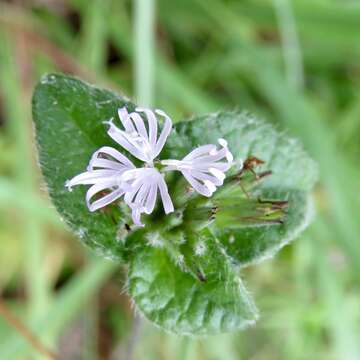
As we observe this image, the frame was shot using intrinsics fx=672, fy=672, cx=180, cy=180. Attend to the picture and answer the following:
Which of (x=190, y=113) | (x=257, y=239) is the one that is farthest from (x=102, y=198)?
(x=190, y=113)

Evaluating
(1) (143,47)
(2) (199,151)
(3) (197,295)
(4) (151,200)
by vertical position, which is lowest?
(3) (197,295)

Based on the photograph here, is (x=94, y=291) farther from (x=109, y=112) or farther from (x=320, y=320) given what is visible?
(x=109, y=112)

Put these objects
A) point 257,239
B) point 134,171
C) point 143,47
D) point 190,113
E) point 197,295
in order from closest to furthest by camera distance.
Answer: point 134,171 → point 197,295 → point 257,239 → point 143,47 → point 190,113

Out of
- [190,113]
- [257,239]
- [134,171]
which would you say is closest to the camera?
[134,171]

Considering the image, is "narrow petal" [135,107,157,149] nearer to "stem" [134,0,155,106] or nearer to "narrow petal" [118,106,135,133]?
"narrow petal" [118,106,135,133]

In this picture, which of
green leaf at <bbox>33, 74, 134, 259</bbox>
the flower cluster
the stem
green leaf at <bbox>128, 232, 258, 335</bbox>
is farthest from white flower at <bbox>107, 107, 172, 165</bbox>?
the stem

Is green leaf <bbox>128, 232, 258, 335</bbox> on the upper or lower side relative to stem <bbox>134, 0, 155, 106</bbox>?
lower

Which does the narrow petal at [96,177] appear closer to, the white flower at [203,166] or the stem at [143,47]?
the white flower at [203,166]

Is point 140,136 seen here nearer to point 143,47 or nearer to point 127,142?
point 127,142
